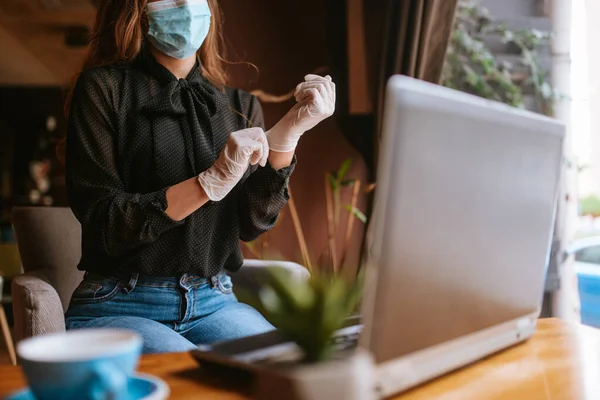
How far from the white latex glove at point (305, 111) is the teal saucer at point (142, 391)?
0.67 meters

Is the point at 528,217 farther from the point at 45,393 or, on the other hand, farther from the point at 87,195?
the point at 87,195

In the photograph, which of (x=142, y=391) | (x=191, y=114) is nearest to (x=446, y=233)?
(x=142, y=391)

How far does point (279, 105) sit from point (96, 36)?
162cm

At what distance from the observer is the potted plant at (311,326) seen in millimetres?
469

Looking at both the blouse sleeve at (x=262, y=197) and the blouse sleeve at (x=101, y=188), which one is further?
the blouse sleeve at (x=262, y=197)

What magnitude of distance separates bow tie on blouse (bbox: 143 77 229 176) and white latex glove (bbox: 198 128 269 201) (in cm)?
18

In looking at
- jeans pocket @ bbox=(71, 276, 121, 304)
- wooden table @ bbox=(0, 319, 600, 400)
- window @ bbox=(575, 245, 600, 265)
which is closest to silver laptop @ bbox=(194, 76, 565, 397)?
wooden table @ bbox=(0, 319, 600, 400)

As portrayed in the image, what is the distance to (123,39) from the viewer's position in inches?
54.4

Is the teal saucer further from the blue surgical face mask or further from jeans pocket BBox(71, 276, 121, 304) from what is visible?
the blue surgical face mask

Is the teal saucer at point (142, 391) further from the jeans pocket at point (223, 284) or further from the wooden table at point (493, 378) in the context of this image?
the jeans pocket at point (223, 284)

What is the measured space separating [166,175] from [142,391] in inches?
30.3

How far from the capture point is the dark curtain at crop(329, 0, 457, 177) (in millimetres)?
2273

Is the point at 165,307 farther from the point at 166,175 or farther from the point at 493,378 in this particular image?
the point at 493,378

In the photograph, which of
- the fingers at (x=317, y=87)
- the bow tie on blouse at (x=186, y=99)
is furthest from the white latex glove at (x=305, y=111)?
the bow tie on blouse at (x=186, y=99)
